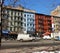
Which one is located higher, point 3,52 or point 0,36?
point 0,36

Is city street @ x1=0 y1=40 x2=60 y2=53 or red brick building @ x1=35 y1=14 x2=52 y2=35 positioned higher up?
red brick building @ x1=35 y1=14 x2=52 y2=35

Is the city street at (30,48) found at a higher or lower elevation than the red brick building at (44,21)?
lower

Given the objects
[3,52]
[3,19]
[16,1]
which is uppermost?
[16,1]

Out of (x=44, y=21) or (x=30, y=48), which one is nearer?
(x=30, y=48)

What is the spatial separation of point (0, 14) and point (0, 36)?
29.1 inches

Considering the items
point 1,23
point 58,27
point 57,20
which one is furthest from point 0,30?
point 57,20

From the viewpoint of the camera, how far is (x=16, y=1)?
528 cm

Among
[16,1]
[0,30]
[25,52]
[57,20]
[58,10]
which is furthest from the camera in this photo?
[57,20]

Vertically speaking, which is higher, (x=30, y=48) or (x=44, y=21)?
(x=44, y=21)

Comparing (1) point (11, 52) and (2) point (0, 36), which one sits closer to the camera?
(2) point (0, 36)

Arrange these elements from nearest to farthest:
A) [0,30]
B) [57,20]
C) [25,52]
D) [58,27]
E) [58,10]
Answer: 1. [0,30]
2. [25,52]
3. [58,10]
4. [58,27]
5. [57,20]

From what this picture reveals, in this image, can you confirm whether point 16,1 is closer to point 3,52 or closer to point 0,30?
point 0,30

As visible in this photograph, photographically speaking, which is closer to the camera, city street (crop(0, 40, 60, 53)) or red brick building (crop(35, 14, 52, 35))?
city street (crop(0, 40, 60, 53))

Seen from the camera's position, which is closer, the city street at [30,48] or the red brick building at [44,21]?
the city street at [30,48]
